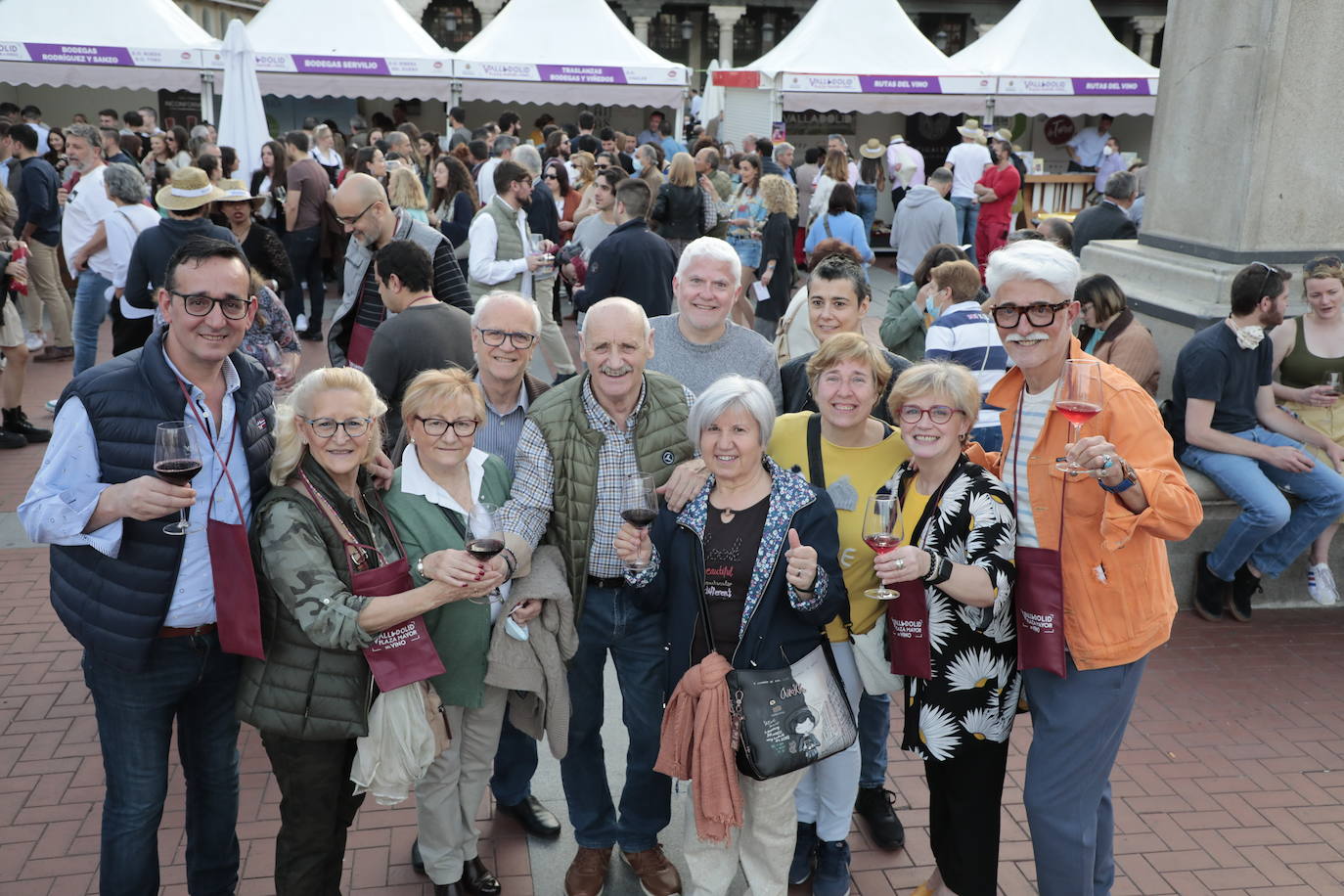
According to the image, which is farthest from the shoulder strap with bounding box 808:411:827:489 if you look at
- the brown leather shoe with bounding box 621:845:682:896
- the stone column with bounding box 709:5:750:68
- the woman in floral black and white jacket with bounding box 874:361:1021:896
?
the stone column with bounding box 709:5:750:68

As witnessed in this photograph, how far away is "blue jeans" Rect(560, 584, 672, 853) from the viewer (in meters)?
3.64

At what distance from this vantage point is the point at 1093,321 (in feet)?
19.7

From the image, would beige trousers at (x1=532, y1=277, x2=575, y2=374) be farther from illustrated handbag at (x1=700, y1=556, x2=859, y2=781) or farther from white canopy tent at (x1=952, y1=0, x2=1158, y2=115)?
white canopy tent at (x1=952, y1=0, x2=1158, y2=115)

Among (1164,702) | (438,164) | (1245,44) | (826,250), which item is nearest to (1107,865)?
(1164,702)

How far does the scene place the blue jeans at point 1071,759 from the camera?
3.06m

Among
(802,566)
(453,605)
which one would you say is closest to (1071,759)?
(802,566)

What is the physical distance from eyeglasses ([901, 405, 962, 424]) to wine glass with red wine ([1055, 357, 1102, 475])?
0.40 metres

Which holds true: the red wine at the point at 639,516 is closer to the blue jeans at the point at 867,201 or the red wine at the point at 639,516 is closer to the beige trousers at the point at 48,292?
the beige trousers at the point at 48,292

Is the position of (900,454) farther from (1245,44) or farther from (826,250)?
(1245,44)

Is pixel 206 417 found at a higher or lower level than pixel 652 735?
higher

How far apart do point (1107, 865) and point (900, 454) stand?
1447 millimetres

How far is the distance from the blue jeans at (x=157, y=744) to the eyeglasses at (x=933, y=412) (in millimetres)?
2095

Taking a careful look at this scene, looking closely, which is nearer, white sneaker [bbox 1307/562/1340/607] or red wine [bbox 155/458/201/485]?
red wine [bbox 155/458/201/485]

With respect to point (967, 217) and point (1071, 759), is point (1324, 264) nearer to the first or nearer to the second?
point (1071, 759)
